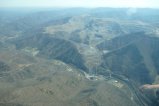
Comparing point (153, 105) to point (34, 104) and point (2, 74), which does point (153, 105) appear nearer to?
point (34, 104)

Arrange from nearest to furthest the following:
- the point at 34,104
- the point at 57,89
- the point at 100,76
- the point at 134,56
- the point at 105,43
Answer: the point at 34,104
the point at 57,89
the point at 100,76
the point at 134,56
the point at 105,43

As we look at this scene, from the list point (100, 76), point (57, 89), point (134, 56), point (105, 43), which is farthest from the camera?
point (105, 43)

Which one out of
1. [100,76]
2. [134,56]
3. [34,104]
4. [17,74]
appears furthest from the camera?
[134,56]

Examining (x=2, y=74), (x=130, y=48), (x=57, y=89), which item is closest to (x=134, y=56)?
(x=130, y=48)

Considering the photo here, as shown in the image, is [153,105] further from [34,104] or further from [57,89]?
[34,104]

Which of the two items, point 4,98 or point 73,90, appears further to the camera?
point 73,90

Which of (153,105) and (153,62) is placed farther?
(153,62)

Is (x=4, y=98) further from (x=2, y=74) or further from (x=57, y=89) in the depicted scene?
(x=2, y=74)

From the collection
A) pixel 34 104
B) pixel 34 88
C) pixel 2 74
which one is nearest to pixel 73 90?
pixel 34 88

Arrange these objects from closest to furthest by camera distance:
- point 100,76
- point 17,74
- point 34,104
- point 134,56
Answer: point 34,104 < point 17,74 < point 100,76 < point 134,56
